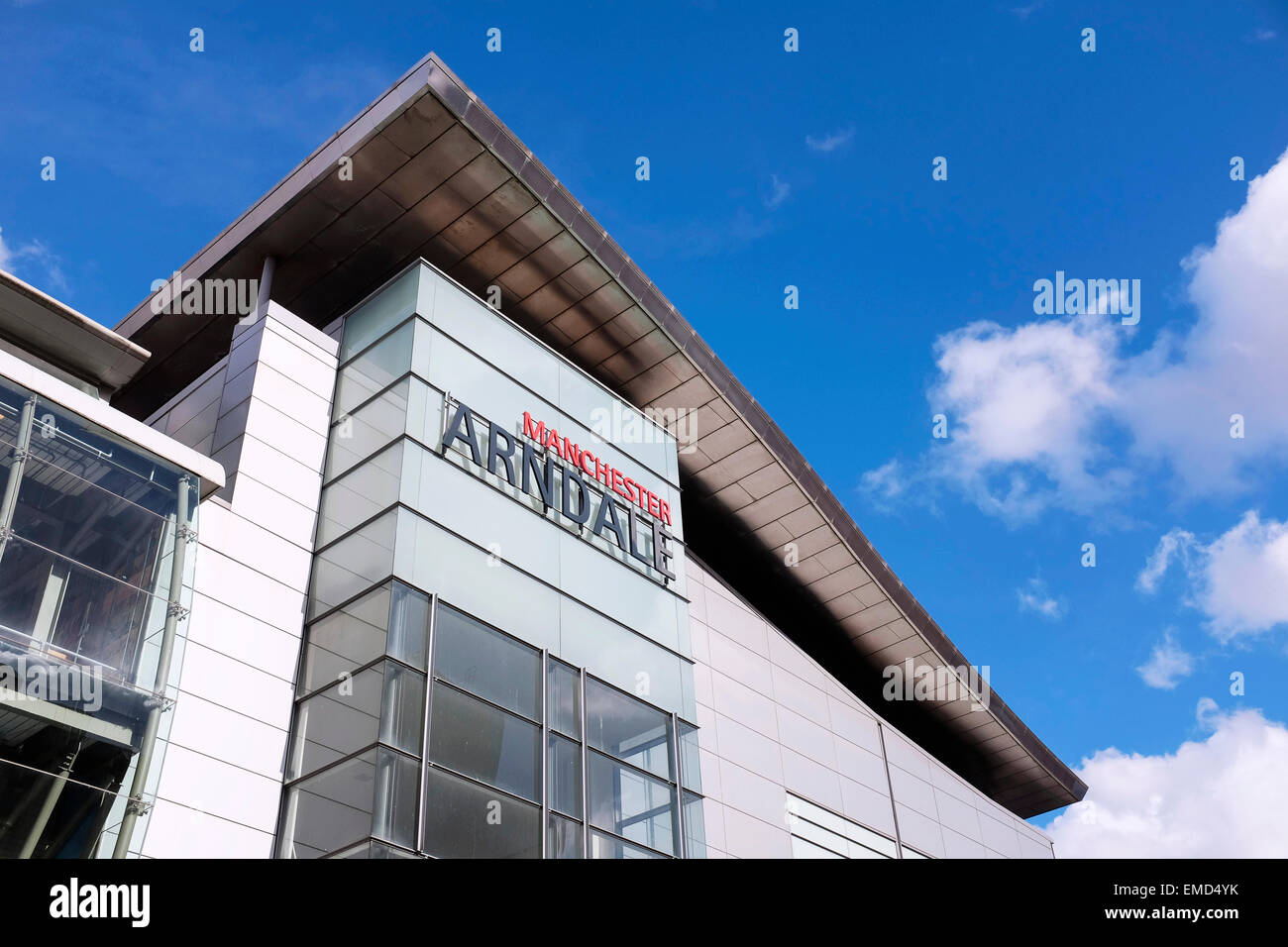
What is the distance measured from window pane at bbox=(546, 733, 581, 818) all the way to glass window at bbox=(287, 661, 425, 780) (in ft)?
6.11

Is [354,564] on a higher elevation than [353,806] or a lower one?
higher

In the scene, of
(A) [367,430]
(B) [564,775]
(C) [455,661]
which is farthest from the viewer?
(A) [367,430]

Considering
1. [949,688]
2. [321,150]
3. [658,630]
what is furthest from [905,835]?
[321,150]

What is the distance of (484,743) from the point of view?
476 inches

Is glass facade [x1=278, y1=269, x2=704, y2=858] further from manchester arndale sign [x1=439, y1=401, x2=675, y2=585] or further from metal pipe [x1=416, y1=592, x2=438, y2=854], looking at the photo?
manchester arndale sign [x1=439, y1=401, x2=675, y2=585]

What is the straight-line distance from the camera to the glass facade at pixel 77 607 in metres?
9.12

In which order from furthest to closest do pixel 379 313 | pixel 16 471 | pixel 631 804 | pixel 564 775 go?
pixel 379 313 → pixel 631 804 → pixel 564 775 → pixel 16 471

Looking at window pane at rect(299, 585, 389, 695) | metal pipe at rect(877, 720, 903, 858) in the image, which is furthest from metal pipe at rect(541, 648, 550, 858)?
metal pipe at rect(877, 720, 903, 858)

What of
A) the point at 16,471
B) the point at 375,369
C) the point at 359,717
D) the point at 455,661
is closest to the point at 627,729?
the point at 455,661

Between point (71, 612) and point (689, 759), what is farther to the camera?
point (689, 759)

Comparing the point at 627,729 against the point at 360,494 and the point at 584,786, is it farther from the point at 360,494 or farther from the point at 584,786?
the point at 360,494

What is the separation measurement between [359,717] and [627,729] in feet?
12.8

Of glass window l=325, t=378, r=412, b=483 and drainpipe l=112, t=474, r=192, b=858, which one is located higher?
glass window l=325, t=378, r=412, b=483

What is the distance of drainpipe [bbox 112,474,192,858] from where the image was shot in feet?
31.3
